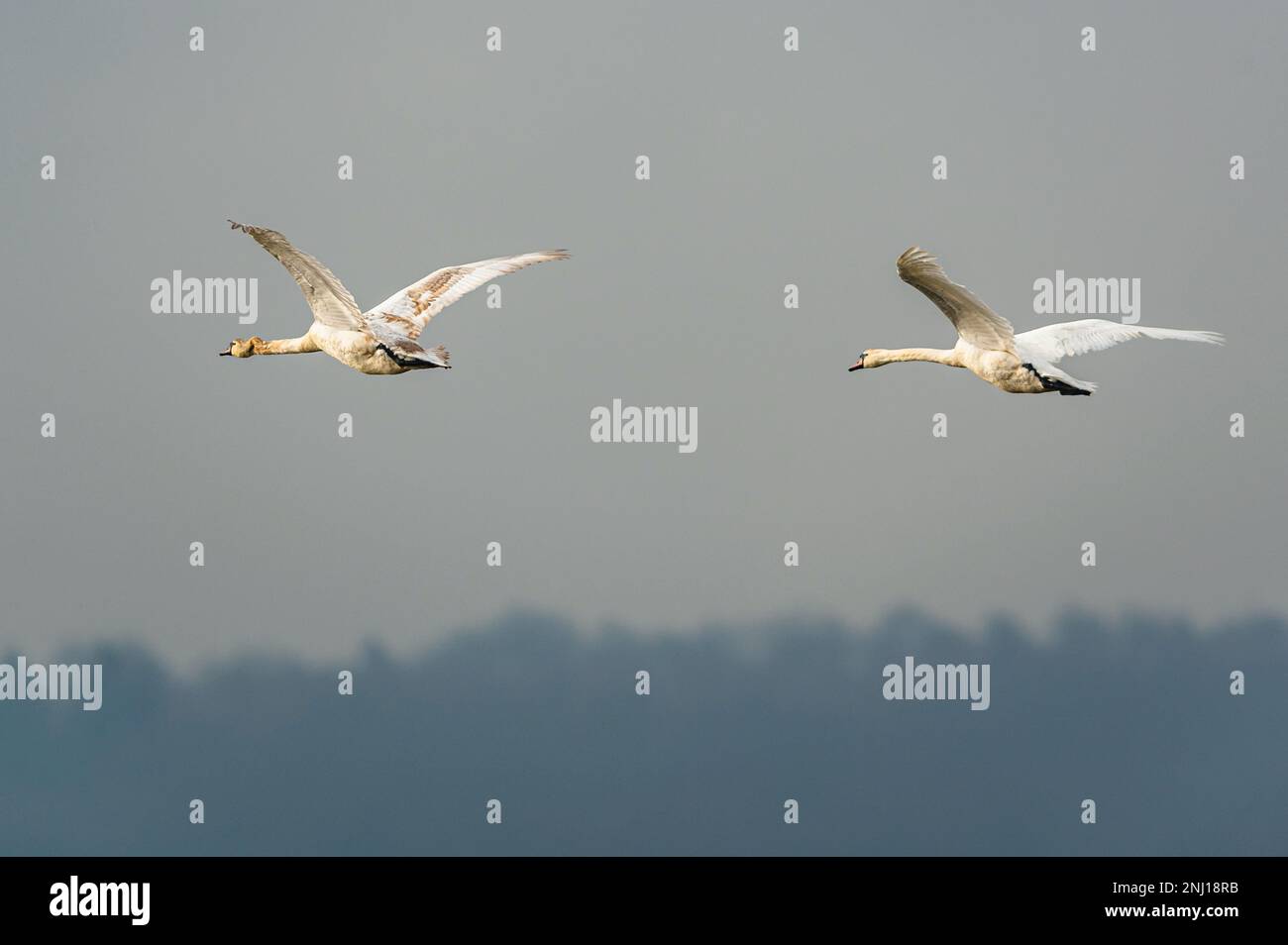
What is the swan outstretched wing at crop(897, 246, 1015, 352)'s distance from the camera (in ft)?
106

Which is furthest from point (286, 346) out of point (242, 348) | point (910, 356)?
point (910, 356)

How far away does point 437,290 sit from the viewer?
38750 mm

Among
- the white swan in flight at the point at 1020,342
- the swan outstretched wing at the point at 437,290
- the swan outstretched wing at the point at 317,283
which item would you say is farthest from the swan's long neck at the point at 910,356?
the swan outstretched wing at the point at 317,283

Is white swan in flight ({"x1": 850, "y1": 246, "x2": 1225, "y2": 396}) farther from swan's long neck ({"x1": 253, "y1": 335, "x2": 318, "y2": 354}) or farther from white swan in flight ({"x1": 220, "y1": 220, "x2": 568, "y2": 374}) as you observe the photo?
swan's long neck ({"x1": 253, "y1": 335, "x2": 318, "y2": 354})

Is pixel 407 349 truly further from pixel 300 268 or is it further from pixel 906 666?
pixel 906 666

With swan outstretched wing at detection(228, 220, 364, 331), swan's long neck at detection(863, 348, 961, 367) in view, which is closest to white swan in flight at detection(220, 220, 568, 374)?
swan outstretched wing at detection(228, 220, 364, 331)

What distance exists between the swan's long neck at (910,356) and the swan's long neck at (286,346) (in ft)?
34.8

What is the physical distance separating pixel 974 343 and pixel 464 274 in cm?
919

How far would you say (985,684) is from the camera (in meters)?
79.9

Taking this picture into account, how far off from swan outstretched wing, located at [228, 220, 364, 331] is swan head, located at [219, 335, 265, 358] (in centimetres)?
365

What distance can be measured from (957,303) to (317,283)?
10.2 metres

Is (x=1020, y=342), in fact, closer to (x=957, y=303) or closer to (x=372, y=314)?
(x=957, y=303)

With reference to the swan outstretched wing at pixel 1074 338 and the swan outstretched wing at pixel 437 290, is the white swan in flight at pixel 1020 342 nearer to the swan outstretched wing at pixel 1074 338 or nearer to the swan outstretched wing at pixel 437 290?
the swan outstretched wing at pixel 1074 338
